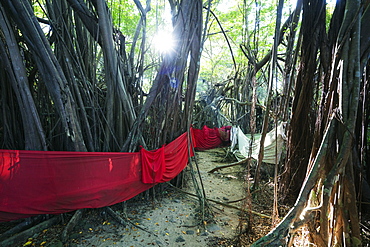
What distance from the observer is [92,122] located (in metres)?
3.13

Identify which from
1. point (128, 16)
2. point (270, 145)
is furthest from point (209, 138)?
point (128, 16)

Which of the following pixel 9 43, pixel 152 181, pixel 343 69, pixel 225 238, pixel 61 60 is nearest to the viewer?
pixel 343 69

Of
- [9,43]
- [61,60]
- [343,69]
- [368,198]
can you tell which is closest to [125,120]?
[61,60]

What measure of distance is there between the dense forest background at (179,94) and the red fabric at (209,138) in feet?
12.9

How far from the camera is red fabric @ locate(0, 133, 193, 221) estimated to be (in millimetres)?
2252

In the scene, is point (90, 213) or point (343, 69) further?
point (90, 213)

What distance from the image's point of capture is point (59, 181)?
2.40m

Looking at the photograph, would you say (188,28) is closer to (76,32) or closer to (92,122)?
(76,32)

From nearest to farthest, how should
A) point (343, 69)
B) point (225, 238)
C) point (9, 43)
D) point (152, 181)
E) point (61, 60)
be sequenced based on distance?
1. point (343, 69)
2. point (9, 43)
3. point (225, 238)
4. point (61, 60)
5. point (152, 181)

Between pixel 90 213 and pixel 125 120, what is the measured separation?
1.31 metres

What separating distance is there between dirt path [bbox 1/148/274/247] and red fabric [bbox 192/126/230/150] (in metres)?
4.21

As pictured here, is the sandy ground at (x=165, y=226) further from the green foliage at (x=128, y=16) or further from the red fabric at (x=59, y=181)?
the green foliage at (x=128, y=16)

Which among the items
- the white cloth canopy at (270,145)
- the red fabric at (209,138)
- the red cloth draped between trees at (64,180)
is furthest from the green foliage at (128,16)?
the white cloth canopy at (270,145)

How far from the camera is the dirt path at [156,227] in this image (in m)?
2.31
